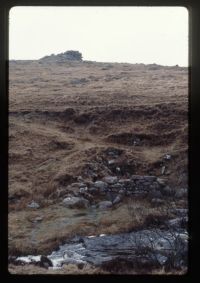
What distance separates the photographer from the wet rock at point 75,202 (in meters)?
10.6

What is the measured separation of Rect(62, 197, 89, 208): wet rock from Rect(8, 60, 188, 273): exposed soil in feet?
0.42

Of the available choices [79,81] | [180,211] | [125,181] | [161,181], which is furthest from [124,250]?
[79,81]

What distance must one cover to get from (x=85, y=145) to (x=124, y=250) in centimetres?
490

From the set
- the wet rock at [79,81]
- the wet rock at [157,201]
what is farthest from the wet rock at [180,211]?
the wet rock at [79,81]

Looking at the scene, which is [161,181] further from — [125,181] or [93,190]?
[93,190]

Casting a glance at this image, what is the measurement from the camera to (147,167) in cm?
1255

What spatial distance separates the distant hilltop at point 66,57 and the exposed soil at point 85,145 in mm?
4221

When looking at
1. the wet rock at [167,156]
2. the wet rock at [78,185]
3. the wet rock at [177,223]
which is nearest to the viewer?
the wet rock at [177,223]

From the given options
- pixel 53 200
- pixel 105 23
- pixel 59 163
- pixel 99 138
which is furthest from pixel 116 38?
pixel 53 200

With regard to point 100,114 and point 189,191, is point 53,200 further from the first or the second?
point 189,191

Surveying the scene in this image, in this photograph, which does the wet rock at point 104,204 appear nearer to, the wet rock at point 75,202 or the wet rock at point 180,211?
the wet rock at point 75,202

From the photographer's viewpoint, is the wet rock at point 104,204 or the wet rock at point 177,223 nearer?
the wet rock at point 177,223

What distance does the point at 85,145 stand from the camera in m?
13.8
